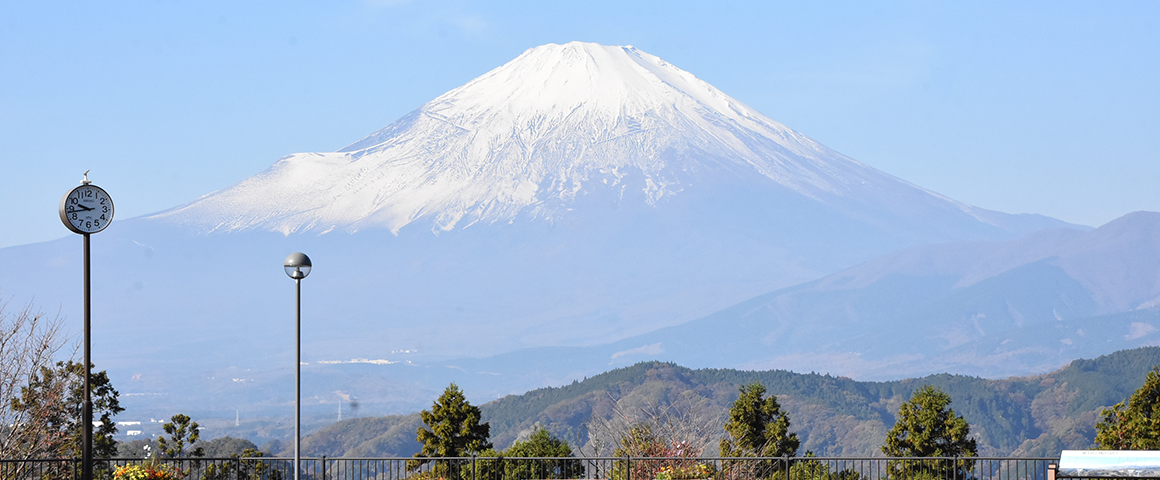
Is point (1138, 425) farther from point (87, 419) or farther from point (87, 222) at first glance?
point (87, 222)

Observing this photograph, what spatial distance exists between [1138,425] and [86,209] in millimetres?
23441

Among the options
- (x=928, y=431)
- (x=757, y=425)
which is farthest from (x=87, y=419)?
(x=928, y=431)

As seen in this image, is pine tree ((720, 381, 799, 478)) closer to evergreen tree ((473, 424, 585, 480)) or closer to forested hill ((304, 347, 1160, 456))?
evergreen tree ((473, 424, 585, 480))

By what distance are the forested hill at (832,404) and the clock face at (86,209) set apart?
86.0 metres

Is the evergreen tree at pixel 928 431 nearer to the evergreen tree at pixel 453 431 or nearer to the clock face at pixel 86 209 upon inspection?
the evergreen tree at pixel 453 431

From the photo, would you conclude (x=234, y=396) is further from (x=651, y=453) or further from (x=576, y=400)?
(x=651, y=453)

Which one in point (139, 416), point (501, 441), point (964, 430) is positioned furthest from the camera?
point (139, 416)

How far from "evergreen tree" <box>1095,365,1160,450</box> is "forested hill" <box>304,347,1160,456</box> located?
72.0 metres

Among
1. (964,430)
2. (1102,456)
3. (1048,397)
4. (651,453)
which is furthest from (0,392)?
(1048,397)

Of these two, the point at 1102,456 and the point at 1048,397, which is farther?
the point at 1048,397

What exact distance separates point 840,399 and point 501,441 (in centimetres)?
3203

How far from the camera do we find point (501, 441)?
4370 inches

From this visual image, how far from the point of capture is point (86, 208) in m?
17.1

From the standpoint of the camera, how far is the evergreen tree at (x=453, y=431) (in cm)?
3052
